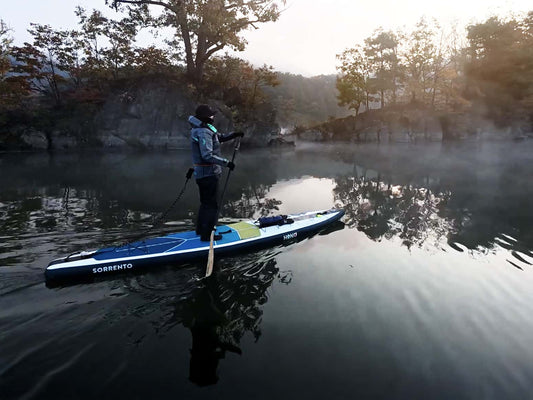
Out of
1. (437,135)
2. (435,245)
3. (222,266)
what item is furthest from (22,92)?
(437,135)

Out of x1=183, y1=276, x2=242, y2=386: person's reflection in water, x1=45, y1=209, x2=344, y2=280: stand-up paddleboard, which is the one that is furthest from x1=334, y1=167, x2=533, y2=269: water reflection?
x1=183, y1=276, x2=242, y2=386: person's reflection in water

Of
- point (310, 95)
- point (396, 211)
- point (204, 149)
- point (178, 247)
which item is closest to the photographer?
point (204, 149)

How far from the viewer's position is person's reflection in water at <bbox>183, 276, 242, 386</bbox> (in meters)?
3.65

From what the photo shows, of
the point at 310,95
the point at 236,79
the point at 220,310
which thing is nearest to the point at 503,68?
the point at 236,79

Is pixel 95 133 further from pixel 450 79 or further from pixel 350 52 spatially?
pixel 450 79

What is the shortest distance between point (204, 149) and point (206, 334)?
3.64 m

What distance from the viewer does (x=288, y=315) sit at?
15.8ft

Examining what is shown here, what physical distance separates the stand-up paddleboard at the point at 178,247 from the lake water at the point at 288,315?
0.80 ft

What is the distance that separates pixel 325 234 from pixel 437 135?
39469mm

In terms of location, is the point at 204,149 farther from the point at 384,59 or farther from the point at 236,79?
the point at 384,59

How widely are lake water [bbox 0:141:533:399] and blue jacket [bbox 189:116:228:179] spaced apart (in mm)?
1998

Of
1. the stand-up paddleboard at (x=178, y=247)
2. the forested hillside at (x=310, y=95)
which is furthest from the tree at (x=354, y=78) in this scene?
the stand-up paddleboard at (x=178, y=247)

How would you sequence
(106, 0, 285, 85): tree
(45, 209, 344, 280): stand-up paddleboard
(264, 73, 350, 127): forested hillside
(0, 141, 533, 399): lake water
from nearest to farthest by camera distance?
(0, 141, 533, 399): lake water < (45, 209, 344, 280): stand-up paddleboard < (106, 0, 285, 85): tree < (264, 73, 350, 127): forested hillside

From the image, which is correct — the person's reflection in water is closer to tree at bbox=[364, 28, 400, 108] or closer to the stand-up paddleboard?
the stand-up paddleboard
